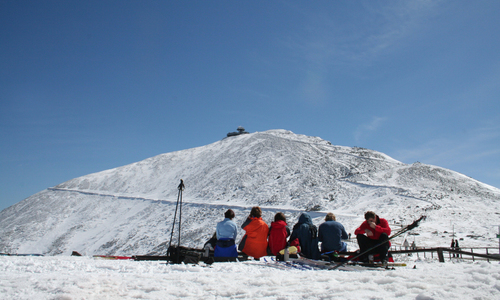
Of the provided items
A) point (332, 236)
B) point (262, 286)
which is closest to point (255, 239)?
point (332, 236)

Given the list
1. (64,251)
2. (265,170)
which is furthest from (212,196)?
(64,251)

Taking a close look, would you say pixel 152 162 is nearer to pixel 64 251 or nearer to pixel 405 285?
pixel 64 251

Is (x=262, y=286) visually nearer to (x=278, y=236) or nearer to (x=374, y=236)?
(x=278, y=236)

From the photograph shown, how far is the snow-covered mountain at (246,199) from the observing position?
115 ft

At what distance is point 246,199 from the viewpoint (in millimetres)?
49250

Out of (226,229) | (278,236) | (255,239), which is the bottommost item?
(255,239)

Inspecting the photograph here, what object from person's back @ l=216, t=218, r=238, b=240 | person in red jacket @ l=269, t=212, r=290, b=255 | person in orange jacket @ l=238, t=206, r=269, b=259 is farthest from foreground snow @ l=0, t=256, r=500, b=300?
person in orange jacket @ l=238, t=206, r=269, b=259

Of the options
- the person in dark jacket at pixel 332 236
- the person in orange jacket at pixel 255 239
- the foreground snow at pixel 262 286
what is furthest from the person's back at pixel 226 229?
the person in dark jacket at pixel 332 236

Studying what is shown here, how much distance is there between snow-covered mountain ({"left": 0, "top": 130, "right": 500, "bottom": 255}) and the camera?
35000 mm

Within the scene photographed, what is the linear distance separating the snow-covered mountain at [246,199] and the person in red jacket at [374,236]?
58.0 feet

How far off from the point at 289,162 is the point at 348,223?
3314 cm

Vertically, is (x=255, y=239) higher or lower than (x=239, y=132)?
lower

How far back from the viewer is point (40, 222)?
51750mm

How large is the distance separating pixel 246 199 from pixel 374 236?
41653 mm
